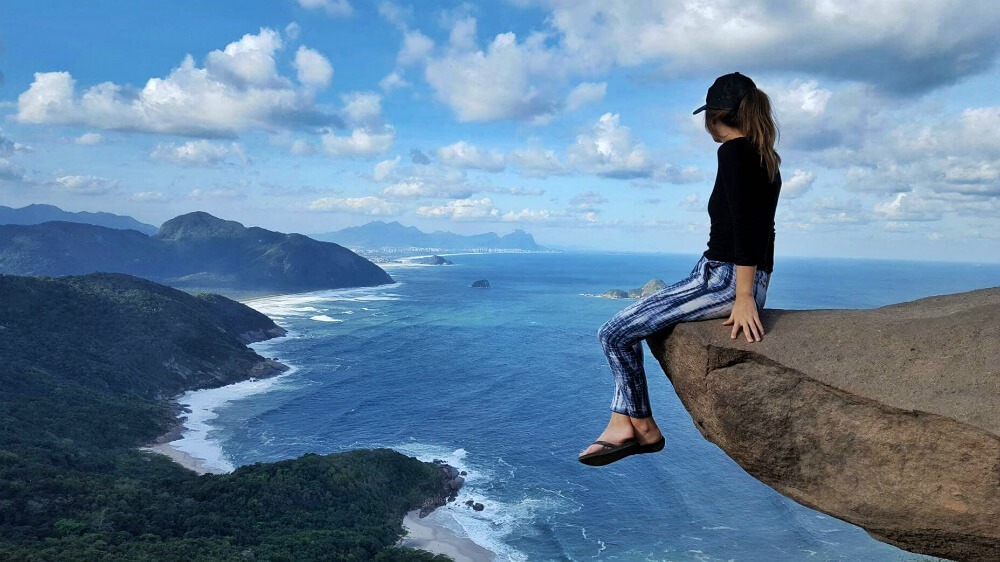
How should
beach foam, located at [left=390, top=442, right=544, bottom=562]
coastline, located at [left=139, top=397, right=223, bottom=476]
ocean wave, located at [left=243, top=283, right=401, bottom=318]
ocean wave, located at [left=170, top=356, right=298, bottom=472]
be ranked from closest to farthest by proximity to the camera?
beach foam, located at [left=390, top=442, right=544, bottom=562], coastline, located at [left=139, top=397, right=223, bottom=476], ocean wave, located at [left=170, top=356, right=298, bottom=472], ocean wave, located at [left=243, top=283, right=401, bottom=318]

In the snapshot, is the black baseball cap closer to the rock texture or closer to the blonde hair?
the blonde hair

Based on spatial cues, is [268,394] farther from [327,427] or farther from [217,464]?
[217,464]

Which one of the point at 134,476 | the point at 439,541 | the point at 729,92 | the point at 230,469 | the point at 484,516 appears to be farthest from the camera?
the point at 230,469

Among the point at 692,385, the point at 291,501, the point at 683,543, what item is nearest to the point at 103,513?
the point at 291,501

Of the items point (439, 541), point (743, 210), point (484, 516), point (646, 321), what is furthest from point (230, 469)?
point (743, 210)

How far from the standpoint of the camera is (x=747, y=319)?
5.13 m

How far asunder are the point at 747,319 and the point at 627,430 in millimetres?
1379

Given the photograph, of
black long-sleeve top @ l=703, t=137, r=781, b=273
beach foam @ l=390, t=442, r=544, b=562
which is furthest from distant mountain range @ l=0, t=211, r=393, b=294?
black long-sleeve top @ l=703, t=137, r=781, b=273

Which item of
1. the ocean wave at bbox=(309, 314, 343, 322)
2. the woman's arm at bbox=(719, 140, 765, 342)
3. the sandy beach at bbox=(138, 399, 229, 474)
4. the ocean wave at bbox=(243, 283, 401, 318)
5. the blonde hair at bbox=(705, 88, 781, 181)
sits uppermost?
the blonde hair at bbox=(705, 88, 781, 181)

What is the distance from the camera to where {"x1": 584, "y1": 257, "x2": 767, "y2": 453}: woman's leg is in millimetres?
5262

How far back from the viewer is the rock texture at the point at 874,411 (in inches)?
176

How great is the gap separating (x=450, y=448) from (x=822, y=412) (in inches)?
1835

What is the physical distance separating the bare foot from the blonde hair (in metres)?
2.27

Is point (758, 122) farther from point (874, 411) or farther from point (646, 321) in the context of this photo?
point (874, 411)
